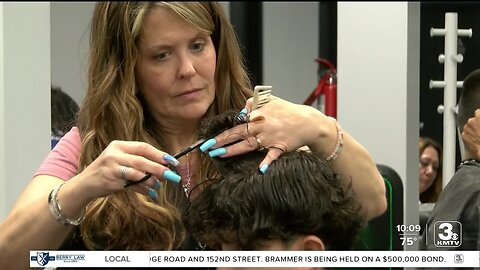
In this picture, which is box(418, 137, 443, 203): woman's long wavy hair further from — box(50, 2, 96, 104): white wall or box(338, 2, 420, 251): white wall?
box(50, 2, 96, 104): white wall

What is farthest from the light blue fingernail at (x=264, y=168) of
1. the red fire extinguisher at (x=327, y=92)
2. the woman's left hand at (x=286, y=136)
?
the red fire extinguisher at (x=327, y=92)

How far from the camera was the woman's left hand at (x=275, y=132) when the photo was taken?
95 centimetres

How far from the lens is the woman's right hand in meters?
0.93

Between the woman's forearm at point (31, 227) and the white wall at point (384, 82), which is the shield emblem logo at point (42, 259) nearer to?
the woman's forearm at point (31, 227)

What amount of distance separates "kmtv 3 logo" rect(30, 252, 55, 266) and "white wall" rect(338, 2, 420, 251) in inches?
19.4

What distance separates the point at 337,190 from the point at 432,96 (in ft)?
0.93

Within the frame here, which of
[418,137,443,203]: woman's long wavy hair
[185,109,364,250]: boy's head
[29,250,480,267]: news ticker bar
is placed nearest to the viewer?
[185,109,364,250]: boy's head

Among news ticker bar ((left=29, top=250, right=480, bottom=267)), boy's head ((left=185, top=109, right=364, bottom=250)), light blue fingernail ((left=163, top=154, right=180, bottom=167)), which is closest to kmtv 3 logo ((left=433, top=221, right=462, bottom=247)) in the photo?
news ticker bar ((left=29, top=250, right=480, bottom=267))

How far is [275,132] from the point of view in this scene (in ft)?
3.12

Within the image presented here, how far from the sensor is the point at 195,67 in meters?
1.04

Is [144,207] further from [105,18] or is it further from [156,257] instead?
[105,18]

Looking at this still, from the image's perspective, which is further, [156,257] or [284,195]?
[156,257]

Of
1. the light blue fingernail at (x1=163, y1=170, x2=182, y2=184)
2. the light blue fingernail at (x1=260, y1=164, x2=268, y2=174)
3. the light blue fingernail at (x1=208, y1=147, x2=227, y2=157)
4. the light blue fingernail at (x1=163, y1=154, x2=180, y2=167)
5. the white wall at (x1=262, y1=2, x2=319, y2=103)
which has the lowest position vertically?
the light blue fingernail at (x1=163, y1=170, x2=182, y2=184)

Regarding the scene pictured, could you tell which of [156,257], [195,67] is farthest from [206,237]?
[195,67]
